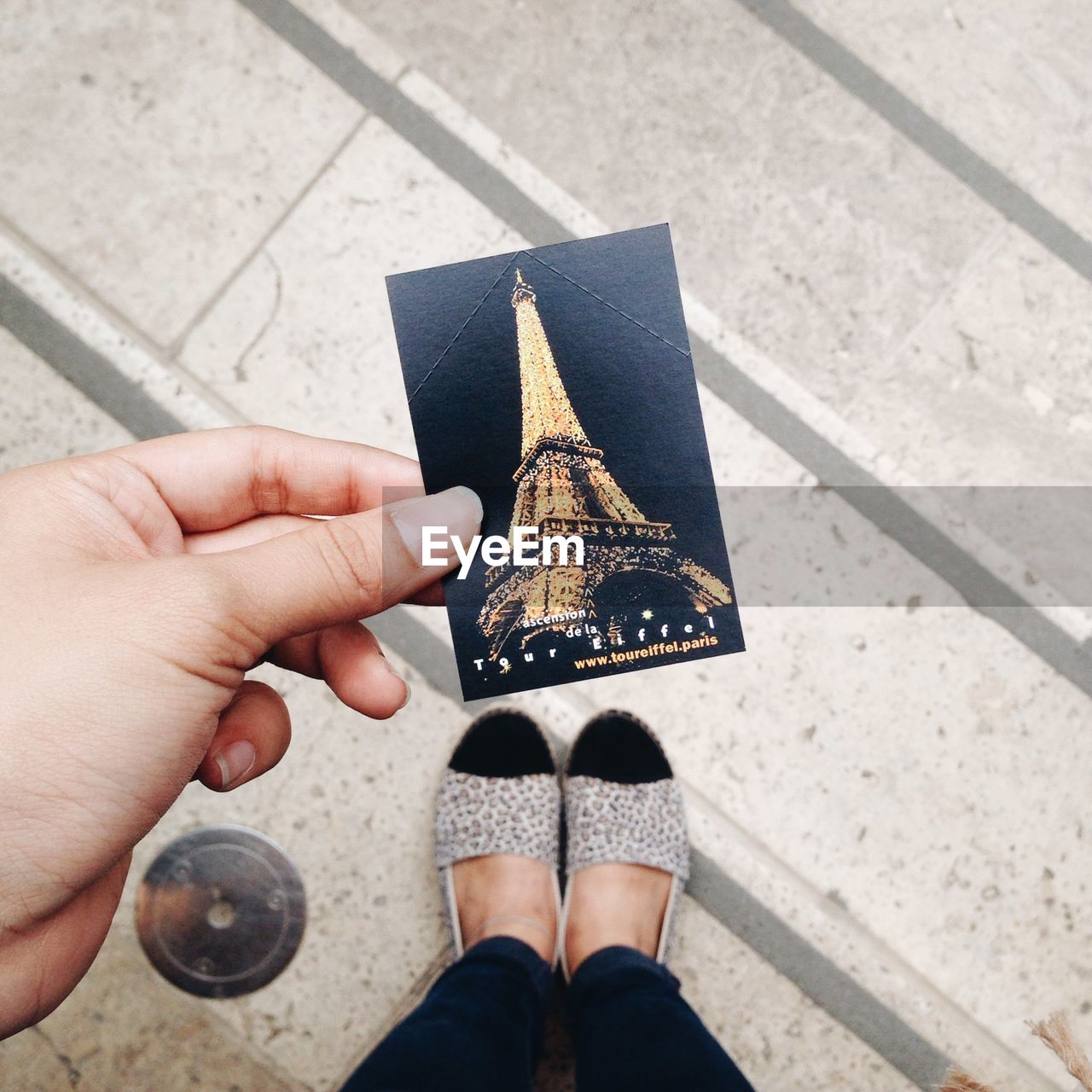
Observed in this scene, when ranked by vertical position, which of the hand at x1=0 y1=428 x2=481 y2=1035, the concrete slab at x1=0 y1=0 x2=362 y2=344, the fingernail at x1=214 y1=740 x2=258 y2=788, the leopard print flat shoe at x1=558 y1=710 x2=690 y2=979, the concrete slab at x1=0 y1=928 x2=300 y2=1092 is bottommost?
the concrete slab at x1=0 y1=928 x2=300 y2=1092

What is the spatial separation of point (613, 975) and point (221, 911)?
0.80 m

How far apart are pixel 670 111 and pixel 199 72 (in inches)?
39.9

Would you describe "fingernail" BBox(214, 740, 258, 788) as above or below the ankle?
above

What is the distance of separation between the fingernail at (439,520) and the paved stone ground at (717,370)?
691mm

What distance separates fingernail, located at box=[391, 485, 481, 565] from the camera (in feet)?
3.08

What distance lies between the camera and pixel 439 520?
3.12 feet

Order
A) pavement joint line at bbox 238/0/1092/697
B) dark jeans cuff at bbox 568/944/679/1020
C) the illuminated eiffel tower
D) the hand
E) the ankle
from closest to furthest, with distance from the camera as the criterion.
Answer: the hand → the illuminated eiffel tower → dark jeans cuff at bbox 568/944/679/1020 → the ankle → pavement joint line at bbox 238/0/1092/697

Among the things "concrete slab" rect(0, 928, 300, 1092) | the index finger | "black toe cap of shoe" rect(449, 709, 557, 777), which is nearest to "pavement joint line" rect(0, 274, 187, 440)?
the index finger

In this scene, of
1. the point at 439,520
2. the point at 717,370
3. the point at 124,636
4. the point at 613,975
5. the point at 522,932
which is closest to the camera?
the point at 124,636

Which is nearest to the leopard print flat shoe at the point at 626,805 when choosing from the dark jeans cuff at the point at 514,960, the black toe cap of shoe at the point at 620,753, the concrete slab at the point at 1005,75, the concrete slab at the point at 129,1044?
the black toe cap of shoe at the point at 620,753

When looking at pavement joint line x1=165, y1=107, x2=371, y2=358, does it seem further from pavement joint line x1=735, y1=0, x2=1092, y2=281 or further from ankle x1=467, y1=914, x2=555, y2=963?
ankle x1=467, y1=914, x2=555, y2=963

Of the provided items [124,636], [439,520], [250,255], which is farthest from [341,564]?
[250,255]

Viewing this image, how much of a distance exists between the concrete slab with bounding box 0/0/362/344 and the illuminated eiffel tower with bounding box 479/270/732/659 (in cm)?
97

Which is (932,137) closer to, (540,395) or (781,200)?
(781,200)
